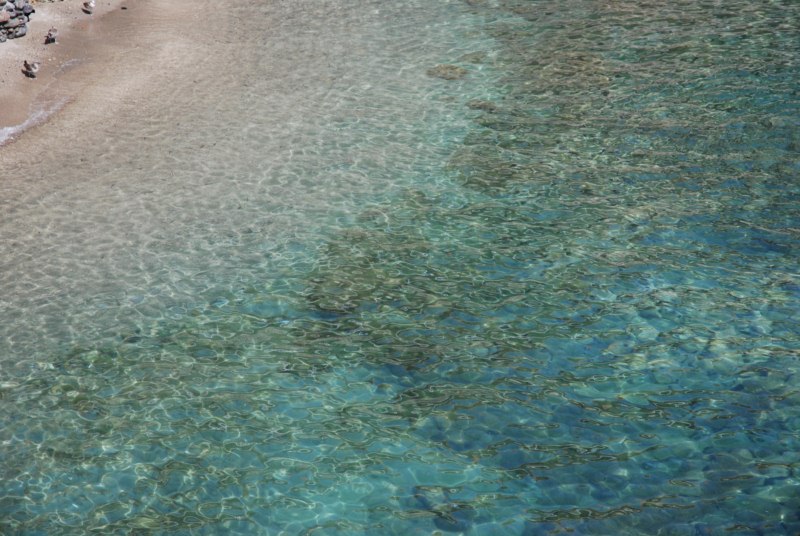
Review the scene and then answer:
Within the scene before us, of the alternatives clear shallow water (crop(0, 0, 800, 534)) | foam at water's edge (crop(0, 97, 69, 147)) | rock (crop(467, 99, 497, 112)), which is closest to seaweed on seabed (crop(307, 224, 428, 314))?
clear shallow water (crop(0, 0, 800, 534))

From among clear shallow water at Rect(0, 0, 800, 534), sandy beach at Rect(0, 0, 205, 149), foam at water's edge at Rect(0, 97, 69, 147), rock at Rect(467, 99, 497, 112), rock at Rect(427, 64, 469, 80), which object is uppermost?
sandy beach at Rect(0, 0, 205, 149)

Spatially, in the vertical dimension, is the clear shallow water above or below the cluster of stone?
below

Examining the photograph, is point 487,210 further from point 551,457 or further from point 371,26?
point 371,26

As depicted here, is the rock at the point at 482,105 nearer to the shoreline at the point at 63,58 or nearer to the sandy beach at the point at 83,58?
the sandy beach at the point at 83,58

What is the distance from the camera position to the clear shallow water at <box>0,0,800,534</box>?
5.98m

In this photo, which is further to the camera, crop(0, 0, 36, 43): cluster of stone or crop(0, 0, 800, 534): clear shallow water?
crop(0, 0, 36, 43): cluster of stone

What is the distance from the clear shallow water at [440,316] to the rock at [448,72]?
0.49ft

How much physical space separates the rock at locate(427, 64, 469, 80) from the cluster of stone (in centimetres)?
632

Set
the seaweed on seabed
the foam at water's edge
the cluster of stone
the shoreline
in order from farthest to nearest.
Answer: the cluster of stone
the shoreline
the foam at water's edge
the seaweed on seabed

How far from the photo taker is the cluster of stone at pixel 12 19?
13.0 metres

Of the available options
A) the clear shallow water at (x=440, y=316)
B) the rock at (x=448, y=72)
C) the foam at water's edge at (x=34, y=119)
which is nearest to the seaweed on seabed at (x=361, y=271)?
the clear shallow water at (x=440, y=316)

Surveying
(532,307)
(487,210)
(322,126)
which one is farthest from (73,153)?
(532,307)

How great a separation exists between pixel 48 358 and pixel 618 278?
507 cm

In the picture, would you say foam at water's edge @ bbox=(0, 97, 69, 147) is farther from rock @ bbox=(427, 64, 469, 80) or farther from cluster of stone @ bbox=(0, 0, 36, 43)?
rock @ bbox=(427, 64, 469, 80)
